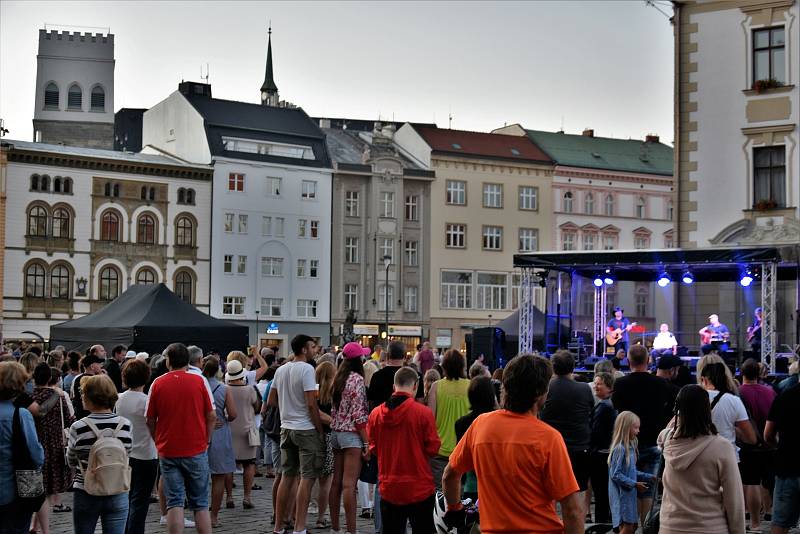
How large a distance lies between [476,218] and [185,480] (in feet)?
201

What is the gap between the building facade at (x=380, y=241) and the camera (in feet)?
224

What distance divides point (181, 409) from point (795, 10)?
23945mm

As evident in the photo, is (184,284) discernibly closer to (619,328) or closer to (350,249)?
(350,249)

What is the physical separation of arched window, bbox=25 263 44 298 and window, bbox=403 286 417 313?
65.1ft

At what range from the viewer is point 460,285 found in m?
70.8

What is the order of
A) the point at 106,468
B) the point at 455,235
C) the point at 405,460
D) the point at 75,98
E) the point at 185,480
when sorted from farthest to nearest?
the point at 75,98
the point at 455,235
the point at 185,480
the point at 405,460
the point at 106,468

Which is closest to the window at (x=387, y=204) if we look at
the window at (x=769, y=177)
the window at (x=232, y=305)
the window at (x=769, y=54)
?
the window at (x=232, y=305)

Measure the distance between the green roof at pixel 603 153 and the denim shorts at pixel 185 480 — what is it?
63652 millimetres

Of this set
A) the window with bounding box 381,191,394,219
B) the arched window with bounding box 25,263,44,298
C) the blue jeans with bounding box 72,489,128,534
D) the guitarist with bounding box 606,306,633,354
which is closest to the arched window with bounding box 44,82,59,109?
the arched window with bounding box 25,263,44,298

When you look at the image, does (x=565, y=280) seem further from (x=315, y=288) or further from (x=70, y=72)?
(x=70, y=72)

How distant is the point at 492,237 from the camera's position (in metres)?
71.6

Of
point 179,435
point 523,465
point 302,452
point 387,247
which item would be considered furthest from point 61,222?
point 523,465

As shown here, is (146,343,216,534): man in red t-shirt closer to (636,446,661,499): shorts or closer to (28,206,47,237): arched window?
(636,446,661,499): shorts

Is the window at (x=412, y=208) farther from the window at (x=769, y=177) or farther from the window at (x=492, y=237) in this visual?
the window at (x=769, y=177)
